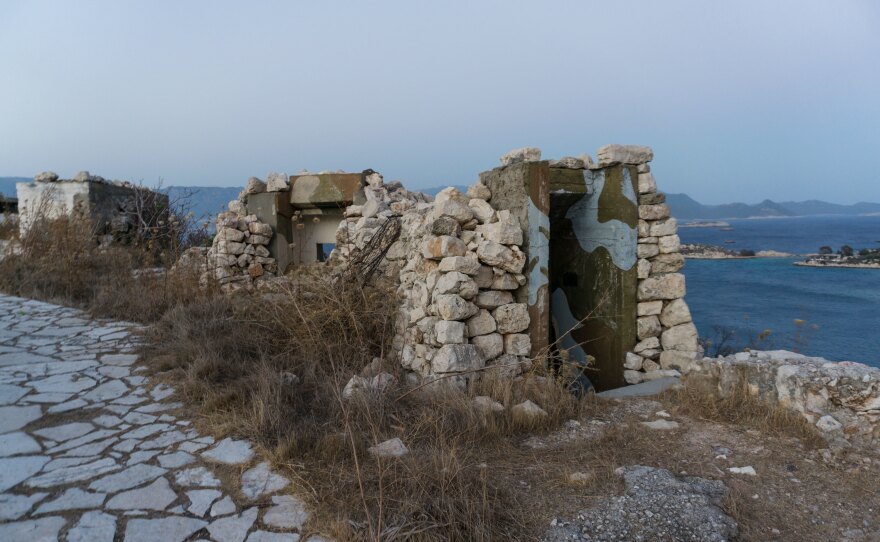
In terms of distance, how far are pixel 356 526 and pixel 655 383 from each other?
325cm

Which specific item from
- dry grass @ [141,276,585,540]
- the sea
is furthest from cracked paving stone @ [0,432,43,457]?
the sea

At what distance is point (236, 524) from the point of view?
7.89ft

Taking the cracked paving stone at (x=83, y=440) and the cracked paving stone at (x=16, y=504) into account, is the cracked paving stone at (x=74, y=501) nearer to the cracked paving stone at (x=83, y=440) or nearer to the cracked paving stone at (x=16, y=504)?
the cracked paving stone at (x=16, y=504)

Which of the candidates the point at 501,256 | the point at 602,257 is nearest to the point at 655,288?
the point at 602,257

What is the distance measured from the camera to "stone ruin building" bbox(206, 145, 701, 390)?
14.2 feet

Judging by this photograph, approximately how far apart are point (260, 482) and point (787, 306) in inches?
403

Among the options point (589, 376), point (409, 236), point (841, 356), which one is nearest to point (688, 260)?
point (841, 356)

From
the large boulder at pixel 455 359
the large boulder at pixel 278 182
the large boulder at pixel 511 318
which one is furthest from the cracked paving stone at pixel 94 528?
the large boulder at pixel 278 182

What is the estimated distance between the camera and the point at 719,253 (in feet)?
48.6

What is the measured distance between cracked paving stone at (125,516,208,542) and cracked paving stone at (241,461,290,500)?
11.7 inches

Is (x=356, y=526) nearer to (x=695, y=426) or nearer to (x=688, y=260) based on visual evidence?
(x=695, y=426)

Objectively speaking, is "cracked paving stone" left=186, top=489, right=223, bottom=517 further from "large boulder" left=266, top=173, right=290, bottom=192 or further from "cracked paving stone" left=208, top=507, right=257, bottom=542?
"large boulder" left=266, top=173, right=290, bottom=192

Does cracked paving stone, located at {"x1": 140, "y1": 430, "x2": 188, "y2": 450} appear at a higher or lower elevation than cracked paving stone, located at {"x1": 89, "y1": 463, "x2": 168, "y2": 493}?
higher

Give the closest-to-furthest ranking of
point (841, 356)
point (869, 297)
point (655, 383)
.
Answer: point (655, 383) < point (841, 356) < point (869, 297)
